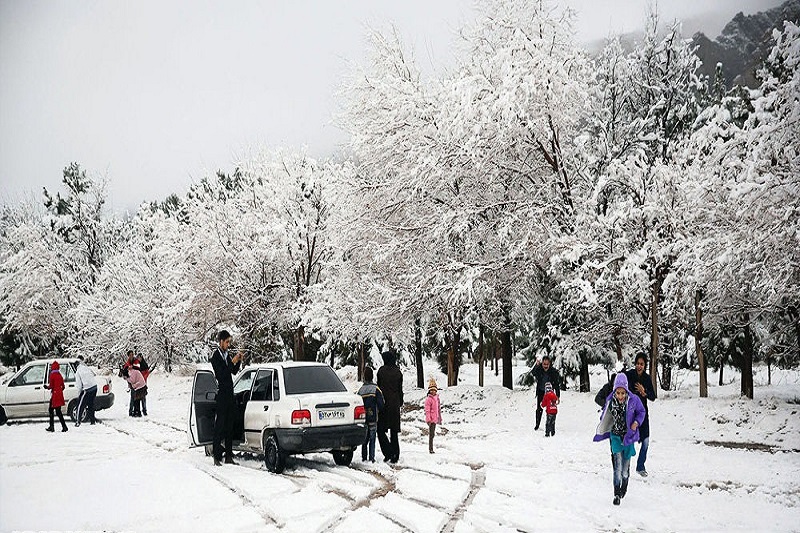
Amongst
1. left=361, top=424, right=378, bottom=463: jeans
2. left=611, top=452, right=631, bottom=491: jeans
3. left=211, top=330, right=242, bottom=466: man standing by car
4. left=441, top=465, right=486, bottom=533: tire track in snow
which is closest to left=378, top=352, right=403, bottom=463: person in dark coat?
left=361, top=424, right=378, bottom=463: jeans

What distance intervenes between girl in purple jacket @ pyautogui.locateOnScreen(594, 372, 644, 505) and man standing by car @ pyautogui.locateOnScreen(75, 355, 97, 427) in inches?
577

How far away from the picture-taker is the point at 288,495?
8.98 metres

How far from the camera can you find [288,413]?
35.2ft

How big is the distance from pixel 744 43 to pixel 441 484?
757 inches

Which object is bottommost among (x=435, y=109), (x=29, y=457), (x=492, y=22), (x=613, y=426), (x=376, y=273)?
(x=29, y=457)

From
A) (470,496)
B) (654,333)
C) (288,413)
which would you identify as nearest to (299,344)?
(654,333)

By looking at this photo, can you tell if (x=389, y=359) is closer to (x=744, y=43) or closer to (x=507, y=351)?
(x=507, y=351)

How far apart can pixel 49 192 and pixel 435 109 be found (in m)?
39.0

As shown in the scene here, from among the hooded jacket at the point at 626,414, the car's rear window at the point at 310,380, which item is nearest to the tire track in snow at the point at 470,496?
the hooded jacket at the point at 626,414

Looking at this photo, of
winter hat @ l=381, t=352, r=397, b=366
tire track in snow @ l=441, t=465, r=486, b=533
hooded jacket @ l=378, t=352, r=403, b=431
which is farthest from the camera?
winter hat @ l=381, t=352, r=397, b=366

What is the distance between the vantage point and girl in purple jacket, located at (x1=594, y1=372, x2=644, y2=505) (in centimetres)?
879

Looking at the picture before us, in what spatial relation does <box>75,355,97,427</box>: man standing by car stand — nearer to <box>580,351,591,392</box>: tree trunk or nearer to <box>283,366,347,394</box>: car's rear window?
<box>283,366,347,394</box>: car's rear window

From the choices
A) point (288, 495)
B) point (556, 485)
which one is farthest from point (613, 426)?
point (288, 495)

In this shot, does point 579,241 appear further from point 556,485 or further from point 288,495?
point 288,495
